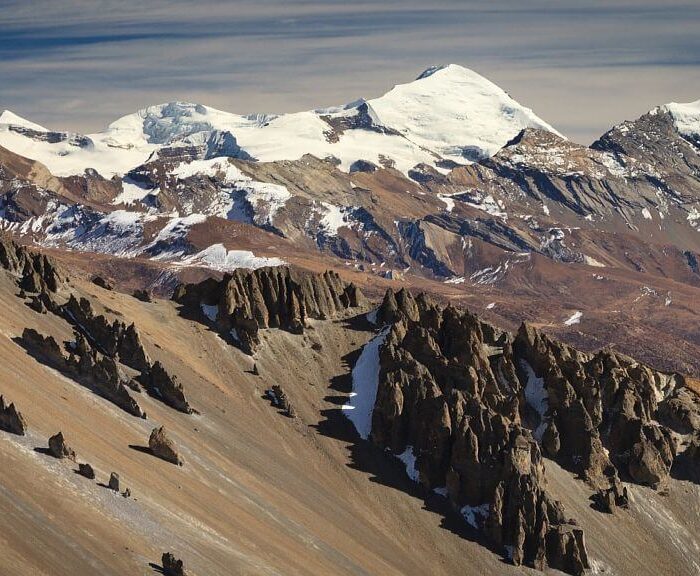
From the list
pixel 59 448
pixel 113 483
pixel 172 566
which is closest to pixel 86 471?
pixel 113 483

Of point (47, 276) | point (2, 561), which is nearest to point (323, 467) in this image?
point (47, 276)

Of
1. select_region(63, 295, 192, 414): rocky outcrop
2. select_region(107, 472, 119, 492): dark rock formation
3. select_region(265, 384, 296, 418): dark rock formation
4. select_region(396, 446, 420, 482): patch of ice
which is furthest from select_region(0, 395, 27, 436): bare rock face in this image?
select_region(396, 446, 420, 482): patch of ice

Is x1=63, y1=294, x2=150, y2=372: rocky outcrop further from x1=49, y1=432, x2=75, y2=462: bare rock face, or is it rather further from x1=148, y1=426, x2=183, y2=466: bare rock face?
x1=49, y1=432, x2=75, y2=462: bare rock face

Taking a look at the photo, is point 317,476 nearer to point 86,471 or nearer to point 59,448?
point 86,471

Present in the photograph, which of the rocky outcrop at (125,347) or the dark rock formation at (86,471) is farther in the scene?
the rocky outcrop at (125,347)

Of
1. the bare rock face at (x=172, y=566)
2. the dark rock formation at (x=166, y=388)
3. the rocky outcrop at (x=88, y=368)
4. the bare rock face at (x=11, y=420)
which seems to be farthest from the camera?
the dark rock formation at (x=166, y=388)

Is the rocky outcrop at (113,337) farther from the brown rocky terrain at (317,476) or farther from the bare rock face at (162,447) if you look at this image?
the bare rock face at (162,447)

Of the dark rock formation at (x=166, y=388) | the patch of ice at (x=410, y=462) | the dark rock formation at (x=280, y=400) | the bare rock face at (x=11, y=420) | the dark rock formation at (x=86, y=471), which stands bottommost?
the patch of ice at (x=410, y=462)

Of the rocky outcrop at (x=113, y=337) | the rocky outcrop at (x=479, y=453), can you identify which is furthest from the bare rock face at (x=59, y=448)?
the rocky outcrop at (x=479, y=453)
